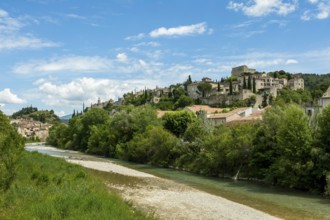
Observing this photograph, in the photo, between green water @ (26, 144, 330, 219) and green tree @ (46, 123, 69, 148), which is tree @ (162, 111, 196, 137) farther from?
green tree @ (46, 123, 69, 148)

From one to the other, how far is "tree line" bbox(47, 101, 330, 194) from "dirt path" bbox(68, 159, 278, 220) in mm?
8825

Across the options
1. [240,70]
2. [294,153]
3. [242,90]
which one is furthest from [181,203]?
[240,70]

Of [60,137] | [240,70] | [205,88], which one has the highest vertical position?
[240,70]

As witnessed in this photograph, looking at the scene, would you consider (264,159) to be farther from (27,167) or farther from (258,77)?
(258,77)

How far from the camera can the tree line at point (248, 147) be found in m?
33.7

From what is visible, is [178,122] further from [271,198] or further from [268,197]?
[271,198]

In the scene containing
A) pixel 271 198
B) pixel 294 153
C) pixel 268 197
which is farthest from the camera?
pixel 294 153

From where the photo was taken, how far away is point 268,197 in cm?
3036

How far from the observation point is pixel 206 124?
180 ft

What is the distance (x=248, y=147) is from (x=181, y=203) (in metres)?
17.2

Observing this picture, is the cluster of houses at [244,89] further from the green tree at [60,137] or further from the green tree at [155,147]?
the green tree at [155,147]

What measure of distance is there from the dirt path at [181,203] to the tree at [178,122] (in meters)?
34.7

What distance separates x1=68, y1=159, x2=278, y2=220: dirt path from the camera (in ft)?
76.6

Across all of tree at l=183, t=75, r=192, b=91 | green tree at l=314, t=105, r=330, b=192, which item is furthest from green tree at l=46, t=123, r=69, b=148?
green tree at l=314, t=105, r=330, b=192
